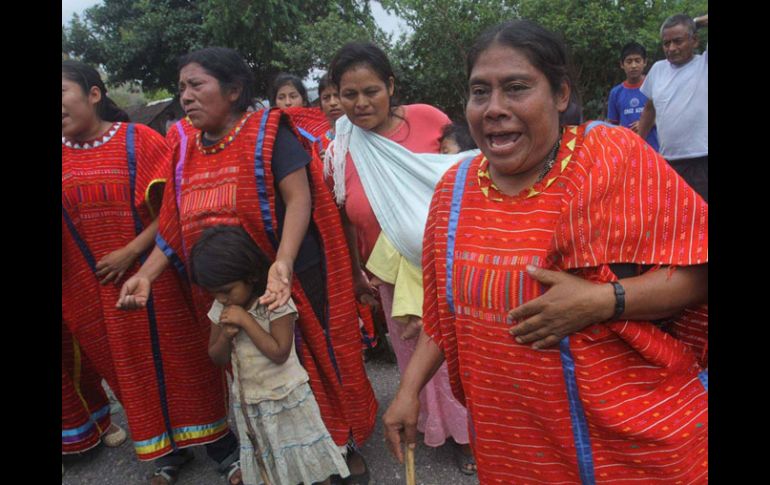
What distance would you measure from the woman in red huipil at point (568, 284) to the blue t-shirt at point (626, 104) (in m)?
5.00

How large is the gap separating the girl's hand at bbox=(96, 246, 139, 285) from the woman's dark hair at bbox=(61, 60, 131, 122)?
0.69 m

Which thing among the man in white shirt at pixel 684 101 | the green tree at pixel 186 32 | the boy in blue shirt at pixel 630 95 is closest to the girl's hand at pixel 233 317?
the man in white shirt at pixel 684 101

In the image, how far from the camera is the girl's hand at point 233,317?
2.15 m

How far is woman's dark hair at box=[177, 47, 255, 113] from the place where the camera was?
2.37m

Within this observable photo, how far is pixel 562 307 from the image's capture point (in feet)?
4.06

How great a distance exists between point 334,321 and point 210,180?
855 mm

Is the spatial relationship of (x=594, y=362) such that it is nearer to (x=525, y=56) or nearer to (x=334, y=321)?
(x=525, y=56)

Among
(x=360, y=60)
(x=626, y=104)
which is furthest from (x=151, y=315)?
(x=626, y=104)

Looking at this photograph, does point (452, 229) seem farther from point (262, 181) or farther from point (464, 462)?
point (464, 462)

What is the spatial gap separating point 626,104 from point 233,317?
5224 millimetres

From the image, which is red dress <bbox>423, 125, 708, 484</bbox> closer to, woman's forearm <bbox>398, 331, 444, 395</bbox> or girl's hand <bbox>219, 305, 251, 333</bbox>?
woman's forearm <bbox>398, 331, 444, 395</bbox>

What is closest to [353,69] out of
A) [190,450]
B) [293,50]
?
[190,450]

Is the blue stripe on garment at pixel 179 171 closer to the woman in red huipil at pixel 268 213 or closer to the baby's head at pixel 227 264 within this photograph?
the woman in red huipil at pixel 268 213

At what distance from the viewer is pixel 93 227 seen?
2.69 m
